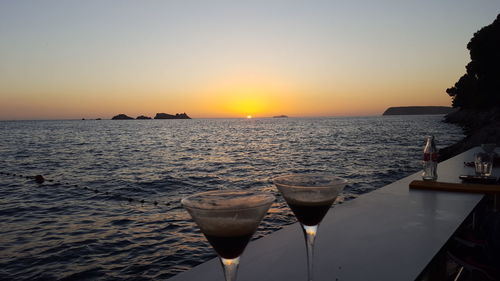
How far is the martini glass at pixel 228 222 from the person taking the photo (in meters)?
1.18

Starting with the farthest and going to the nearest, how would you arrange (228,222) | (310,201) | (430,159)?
(430,159) < (310,201) < (228,222)

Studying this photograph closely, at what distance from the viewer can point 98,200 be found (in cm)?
1397

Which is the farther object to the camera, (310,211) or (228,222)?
(310,211)

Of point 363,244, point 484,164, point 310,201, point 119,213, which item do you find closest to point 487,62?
point 119,213

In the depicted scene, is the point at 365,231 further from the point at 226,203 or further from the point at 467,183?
the point at 467,183

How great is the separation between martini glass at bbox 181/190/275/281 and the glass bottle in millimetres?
3281

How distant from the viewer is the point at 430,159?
4020 mm

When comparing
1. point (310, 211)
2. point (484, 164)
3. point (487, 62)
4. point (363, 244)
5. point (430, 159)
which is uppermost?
point (487, 62)

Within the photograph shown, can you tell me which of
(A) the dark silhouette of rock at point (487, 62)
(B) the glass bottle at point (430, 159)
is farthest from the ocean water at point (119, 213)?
(A) the dark silhouette of rock at point (487, 62)

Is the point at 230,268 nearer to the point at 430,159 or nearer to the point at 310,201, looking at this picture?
the point at 310,201

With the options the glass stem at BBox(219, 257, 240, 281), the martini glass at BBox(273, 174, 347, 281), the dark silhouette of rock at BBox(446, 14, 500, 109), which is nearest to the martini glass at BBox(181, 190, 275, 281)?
the glass stem at BBox(219, 257, 240, 281)

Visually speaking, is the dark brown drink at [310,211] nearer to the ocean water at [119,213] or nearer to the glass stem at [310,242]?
the glass stem at [310,242]

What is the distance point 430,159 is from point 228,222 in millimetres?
3515

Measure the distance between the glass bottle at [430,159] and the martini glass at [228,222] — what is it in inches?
129
